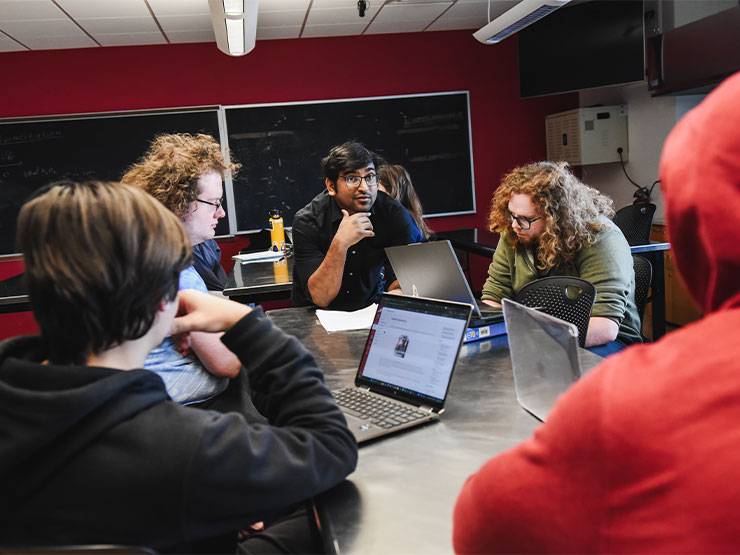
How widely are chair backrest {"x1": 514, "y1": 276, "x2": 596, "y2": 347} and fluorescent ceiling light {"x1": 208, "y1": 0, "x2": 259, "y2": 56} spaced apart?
197cm

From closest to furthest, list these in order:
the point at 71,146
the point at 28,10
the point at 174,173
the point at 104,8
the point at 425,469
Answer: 1. the point at 425,469
2. the point at 174,173
3. the point at 28,10
4. the point at 104,8
5. the point at 71,146

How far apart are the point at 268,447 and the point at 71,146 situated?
16.5ft

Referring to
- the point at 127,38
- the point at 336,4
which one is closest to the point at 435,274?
the point at 336,4

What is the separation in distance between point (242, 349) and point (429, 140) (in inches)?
192

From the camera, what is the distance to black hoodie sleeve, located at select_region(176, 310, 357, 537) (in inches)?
30.8

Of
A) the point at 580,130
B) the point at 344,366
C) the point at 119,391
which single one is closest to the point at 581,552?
the point at 119,391

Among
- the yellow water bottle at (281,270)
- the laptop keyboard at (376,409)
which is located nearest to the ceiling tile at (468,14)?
the yellow water bottle at (281,270)

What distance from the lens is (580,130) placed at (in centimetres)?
526

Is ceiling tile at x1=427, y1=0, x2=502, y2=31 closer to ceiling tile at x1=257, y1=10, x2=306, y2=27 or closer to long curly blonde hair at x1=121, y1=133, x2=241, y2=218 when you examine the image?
ceiling tile at x1=257, y1=10, x2=306, y2=27

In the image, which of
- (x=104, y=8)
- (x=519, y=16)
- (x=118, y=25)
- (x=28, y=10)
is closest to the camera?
(x=519, y=16)

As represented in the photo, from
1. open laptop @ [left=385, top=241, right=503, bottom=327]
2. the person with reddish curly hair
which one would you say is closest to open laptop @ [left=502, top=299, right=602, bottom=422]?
open laptop @ [left=385, top=241, right=503, bottom=327]

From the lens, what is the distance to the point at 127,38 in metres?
4.91

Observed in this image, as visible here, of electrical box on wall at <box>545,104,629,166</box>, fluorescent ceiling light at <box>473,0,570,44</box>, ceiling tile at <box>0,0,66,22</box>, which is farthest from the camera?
electrical box on wall at <box>545,104,629,166</box>

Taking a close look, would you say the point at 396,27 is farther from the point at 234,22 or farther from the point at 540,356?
the point at 540,356
